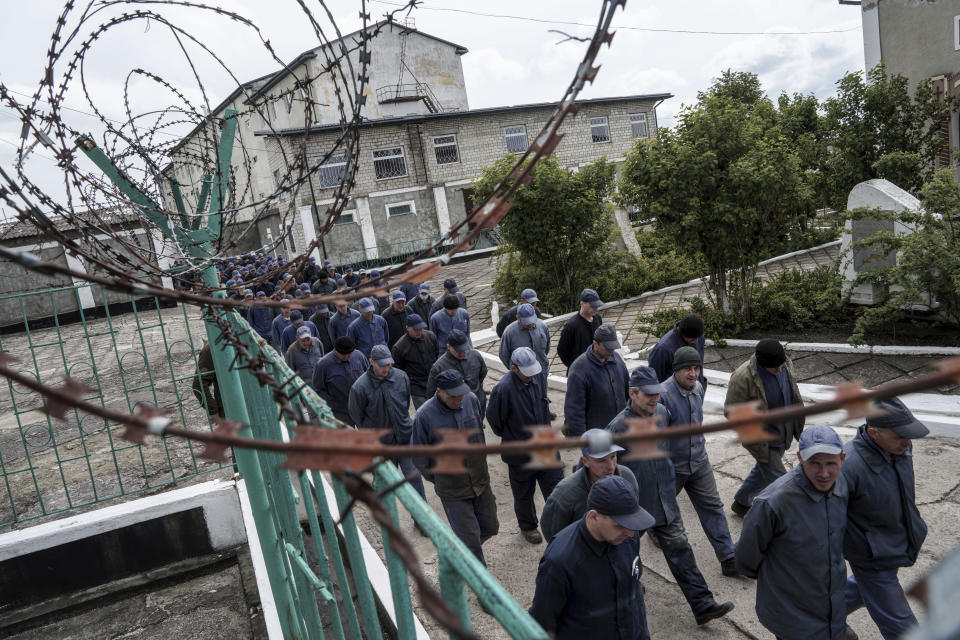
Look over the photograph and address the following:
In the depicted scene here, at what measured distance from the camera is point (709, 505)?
451cm

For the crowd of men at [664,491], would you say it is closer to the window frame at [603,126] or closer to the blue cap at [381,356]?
the blue cap at [381,356]

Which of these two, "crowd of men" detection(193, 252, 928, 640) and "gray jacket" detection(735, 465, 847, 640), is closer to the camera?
"crowd of men" detection(193, 252, 928, 640)

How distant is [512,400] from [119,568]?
3.11 meters

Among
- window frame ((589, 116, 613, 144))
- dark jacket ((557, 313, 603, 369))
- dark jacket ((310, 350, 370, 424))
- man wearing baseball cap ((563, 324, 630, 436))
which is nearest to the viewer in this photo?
man wearing baseball cap ((563, 324, 630, 436))

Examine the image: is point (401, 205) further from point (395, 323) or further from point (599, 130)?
point (395, 323)

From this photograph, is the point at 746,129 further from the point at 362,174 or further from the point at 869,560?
the point at 362,174

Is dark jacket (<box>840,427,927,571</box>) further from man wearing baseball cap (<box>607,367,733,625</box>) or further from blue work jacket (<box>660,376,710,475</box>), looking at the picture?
blue work jacket (<box>660,376,710,475</box>)

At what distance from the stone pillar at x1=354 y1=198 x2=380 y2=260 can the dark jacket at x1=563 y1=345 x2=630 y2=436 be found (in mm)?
22378

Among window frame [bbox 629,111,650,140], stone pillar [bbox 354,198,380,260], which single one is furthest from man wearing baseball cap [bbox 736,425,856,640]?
window frame [bbox 629,111,650,140]

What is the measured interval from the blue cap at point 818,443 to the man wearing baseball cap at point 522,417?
229 cm

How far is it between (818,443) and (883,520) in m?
0.73

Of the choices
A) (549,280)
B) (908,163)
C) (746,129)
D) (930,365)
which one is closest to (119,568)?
(930,365)

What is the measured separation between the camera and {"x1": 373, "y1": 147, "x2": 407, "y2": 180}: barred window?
2725 centimetres

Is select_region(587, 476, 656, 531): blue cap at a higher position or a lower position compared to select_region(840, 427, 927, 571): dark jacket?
higher
